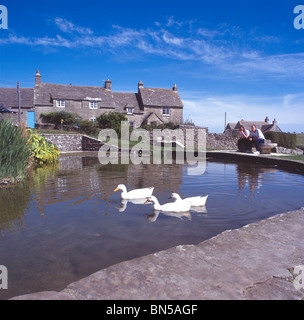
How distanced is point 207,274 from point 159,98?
45.2 m

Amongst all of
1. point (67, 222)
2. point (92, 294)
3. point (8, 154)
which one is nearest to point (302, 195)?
point (67, 222)

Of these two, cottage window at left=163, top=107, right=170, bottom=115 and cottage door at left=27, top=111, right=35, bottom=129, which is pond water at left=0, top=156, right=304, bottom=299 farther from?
cottage window at left=163, top=107, right=170, bottom=115

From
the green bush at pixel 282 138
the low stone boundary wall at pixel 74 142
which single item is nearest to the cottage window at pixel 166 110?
the green bush at pixel 282 138

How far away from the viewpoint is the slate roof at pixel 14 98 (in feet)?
118

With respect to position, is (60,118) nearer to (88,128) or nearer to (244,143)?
(88,128)

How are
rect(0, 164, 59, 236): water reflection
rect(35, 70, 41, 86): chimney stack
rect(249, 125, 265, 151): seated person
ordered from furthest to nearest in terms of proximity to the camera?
1. rect(35, 70, 41, 86): chimney stack
2. rect(249, 125, 265, 151): seated person
3. rect(0, 164, 59, 236): water reflection

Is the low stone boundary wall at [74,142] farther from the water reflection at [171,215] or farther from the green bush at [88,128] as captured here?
the water reflection at [171,215]

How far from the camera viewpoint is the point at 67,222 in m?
5.10

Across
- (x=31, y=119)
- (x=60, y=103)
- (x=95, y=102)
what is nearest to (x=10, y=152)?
(x=31, y=119)

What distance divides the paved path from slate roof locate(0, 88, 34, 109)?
38.2m

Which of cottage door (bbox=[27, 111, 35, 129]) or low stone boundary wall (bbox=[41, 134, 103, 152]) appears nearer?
low stone boundary wall (bbox=[41, 134, 103, 152])

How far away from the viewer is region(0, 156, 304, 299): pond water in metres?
3.48

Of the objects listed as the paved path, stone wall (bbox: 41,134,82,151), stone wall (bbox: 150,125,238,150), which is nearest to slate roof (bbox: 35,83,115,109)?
stone wall (bbox: 150,125,238,150)

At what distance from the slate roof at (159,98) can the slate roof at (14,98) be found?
17005mm
